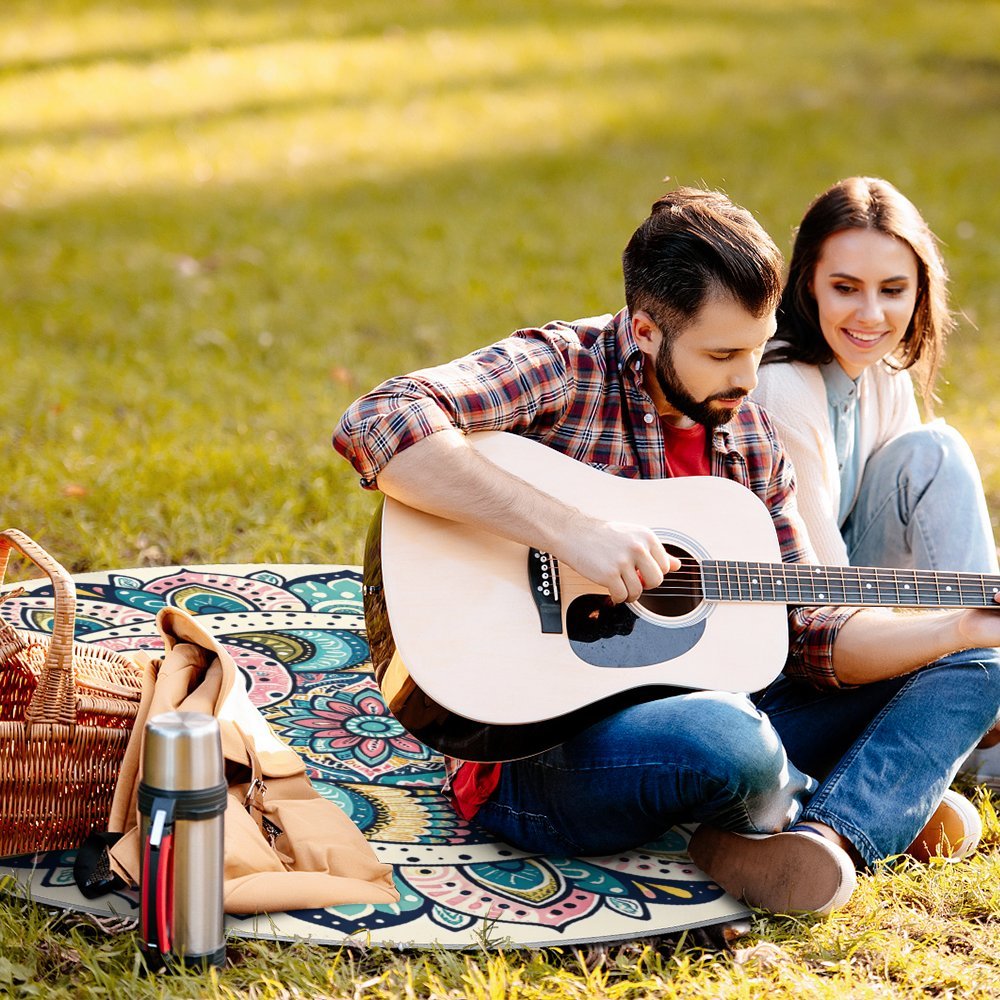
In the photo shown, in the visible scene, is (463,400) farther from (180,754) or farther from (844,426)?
(844,426)

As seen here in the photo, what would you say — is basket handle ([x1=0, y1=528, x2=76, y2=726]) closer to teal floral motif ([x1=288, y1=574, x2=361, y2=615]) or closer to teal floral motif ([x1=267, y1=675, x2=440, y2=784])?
teal floral motif ([x1=267, y1=675, x2=440, y2=784])

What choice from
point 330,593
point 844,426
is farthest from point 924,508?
point 330,593

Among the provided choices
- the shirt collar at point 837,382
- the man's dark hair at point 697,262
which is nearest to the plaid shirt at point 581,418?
the man's dark hair at point 697,262

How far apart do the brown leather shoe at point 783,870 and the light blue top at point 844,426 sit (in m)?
1.17

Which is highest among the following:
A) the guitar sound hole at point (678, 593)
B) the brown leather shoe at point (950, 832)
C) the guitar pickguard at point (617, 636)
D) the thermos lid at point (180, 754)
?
the guitar sound hole at point (678, 593)

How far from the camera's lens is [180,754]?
2.31 m

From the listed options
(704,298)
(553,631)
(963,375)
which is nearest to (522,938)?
(553,631)

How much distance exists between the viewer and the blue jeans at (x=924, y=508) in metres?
3.46

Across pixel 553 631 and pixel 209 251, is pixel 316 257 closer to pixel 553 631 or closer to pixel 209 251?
pixel 209 251

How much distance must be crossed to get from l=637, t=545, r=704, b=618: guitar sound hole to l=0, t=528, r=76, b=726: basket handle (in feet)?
3.65

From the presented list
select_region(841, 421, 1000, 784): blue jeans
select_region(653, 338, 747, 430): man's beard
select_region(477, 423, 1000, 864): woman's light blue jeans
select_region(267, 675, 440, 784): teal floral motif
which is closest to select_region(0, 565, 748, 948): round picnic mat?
select_region(267, 675, 440, 784): teal floral motif

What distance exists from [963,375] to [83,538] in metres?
4.18

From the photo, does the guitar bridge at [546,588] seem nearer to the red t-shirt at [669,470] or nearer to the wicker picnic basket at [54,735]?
the red t-shirt at [669,470]

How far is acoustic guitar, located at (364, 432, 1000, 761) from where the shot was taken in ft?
8.60
